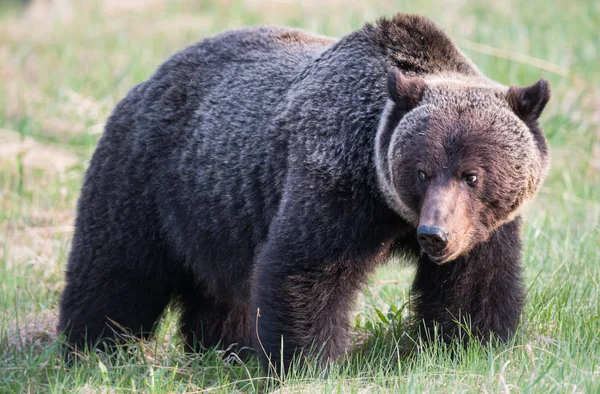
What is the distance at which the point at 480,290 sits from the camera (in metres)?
5.02

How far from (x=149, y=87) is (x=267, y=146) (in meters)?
1.36

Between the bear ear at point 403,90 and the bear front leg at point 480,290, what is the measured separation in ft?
2.87

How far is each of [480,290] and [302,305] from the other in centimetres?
100

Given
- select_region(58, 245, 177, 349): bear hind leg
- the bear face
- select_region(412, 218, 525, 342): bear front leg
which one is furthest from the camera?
select_region(58, 245, 177, 349): bear hind leg

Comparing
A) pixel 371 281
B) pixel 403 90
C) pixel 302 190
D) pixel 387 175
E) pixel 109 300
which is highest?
pixel 403 90

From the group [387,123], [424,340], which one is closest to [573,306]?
[424,340]

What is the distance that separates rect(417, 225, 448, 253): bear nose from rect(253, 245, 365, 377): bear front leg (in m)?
0.58

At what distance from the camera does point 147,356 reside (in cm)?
599

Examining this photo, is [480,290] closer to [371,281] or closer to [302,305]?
[371,281]

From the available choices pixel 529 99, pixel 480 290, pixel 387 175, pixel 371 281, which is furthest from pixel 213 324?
pixel 529 99

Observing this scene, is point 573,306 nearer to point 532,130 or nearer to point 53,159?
point 532,130

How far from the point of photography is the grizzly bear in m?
4.56

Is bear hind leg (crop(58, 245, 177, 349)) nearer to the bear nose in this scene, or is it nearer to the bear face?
the bear face

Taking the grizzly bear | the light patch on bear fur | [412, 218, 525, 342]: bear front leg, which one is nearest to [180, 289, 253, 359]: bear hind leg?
the grizzly bear
